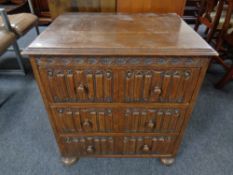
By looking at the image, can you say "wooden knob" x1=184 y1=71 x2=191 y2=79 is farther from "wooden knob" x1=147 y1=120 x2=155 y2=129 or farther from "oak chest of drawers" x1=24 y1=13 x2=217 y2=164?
"wooden knob" x1=147 y1=120 x2=155 y2=129

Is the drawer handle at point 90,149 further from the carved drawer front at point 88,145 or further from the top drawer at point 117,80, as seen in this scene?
the top drawer at point 117,80

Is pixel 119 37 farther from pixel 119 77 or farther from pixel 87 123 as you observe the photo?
pixel 87 123

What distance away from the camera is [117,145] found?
1.01 m

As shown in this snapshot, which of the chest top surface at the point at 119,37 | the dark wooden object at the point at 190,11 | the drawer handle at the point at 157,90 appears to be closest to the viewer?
the chest top surface at the point at 119,37

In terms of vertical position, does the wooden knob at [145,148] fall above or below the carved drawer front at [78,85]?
below

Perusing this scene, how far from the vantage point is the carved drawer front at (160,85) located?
2.31 feet

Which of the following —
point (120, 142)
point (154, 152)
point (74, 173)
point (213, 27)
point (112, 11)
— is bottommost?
point (74, 173)

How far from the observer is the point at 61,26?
32.3 inches

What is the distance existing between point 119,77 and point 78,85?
18 centimetres

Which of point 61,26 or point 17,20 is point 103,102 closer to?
point 61,26

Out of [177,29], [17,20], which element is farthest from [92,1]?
[17,20]

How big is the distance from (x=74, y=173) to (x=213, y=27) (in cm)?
196

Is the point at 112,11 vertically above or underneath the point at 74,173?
above

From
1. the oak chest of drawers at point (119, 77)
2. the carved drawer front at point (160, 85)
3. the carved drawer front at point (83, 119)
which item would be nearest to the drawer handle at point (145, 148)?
the oak chest of drawers at point (119, 77)
